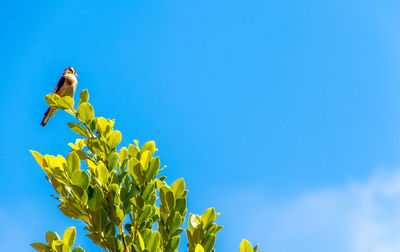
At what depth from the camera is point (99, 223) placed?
128 inches

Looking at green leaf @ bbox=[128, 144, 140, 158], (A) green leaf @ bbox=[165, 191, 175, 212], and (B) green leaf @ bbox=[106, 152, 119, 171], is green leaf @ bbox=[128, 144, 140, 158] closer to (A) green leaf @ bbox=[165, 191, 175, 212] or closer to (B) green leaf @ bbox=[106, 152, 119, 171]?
(B) green leaf @ bbox=[106, 152, 119, 171]

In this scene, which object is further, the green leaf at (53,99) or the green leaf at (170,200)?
the green leaf at (53,99)

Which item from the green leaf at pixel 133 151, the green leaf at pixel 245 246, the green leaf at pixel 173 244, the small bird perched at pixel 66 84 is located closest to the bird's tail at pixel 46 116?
the small bird perched at pixel 66 84

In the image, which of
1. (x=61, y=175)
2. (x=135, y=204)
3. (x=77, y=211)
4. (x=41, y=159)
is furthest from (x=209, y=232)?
(x=41, y=159)

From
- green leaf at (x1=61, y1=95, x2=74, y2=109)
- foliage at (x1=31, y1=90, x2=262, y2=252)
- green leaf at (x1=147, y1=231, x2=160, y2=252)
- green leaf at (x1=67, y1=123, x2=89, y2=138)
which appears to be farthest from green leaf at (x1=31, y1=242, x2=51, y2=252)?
green leaf at (x1=61, y1=95, x2=74, y2=109)

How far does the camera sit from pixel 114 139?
3.88m

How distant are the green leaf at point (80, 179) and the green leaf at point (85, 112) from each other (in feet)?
2.59

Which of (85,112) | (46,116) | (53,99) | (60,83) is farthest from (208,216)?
(60,83)

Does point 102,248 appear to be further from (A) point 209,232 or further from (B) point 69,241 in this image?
(A) point 209,232

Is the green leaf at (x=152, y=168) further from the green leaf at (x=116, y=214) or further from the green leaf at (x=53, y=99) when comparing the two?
the green leaf at (x=53, y=99)

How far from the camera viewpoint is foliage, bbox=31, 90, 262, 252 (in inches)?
126

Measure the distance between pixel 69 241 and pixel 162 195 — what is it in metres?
0.88

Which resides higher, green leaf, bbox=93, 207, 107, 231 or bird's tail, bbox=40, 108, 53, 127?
bird's tail, bbox=40, 108, 53, 127

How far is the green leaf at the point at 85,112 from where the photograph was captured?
144 inches
